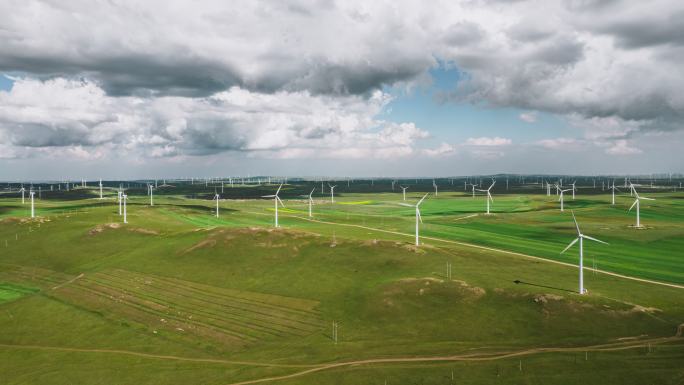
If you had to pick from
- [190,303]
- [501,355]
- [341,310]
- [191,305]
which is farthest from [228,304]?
[501,355]

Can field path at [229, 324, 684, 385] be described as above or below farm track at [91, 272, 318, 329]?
above

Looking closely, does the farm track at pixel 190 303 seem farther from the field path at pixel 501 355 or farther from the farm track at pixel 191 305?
the field path at pixel 501 355

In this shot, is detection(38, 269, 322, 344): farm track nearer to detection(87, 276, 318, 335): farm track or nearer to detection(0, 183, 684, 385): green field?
detection(87, 276, 318, 335): farm track

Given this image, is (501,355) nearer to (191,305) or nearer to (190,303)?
(191,305)

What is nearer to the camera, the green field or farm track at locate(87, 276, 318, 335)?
the green field

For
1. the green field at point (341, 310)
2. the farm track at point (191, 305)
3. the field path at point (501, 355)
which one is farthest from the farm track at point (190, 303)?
the field path at point (501, 355)

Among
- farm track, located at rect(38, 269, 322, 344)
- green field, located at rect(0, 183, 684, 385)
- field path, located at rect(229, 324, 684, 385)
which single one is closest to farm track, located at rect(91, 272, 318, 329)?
farm track, located at rect(38, 269, 322, 344)

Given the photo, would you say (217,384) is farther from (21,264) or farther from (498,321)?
(21,264)

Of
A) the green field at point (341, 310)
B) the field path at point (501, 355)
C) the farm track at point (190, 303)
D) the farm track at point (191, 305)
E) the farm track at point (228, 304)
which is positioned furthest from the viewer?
the farm track at point (190, 303)

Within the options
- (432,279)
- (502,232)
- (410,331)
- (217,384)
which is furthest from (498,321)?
(502,232)
